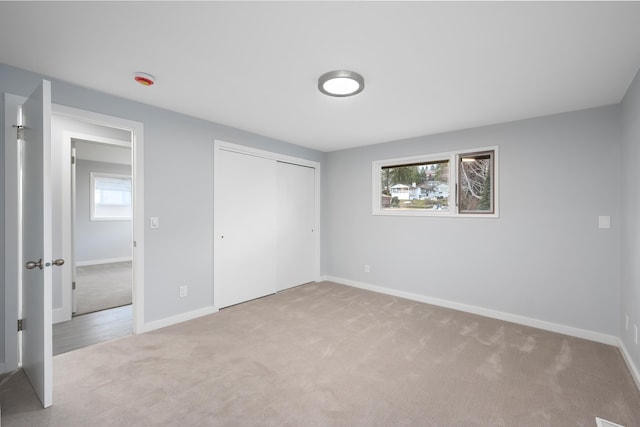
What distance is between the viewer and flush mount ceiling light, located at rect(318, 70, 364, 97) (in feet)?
7.32

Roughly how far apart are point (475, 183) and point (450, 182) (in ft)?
0.97

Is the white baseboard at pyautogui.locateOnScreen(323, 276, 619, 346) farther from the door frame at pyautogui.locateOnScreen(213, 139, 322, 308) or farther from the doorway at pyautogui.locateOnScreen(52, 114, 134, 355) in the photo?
the doorway at pyautogui.locateOnScreen(52, 114, 134, 355)

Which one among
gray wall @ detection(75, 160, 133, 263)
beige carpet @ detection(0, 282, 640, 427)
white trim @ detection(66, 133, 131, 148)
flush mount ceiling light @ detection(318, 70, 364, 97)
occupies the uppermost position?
flush mount ceiling light @ detection(318, 70, 364, 97)

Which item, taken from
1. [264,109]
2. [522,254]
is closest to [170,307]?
[264,109]

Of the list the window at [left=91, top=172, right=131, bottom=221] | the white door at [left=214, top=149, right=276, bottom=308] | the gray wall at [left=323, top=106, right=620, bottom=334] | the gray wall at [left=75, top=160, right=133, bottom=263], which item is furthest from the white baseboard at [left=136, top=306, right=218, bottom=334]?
the window at [left=91, top=172, right=131, bottom=221]

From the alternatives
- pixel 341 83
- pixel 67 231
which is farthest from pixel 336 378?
pixel 67 231

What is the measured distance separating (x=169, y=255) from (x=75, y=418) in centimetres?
162

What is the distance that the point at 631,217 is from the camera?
239 centimetres

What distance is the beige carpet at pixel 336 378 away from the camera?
5.90ft

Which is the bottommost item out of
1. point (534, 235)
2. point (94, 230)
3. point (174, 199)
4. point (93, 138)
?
point (94, 230)

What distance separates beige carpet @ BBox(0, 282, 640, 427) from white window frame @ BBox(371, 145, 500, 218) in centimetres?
137

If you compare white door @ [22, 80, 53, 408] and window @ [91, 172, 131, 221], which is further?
window @ [91, 172, 131, 221]

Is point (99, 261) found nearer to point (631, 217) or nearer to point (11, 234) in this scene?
point (11, 234)

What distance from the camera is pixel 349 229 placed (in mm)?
4934
